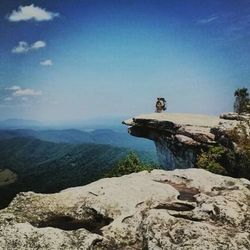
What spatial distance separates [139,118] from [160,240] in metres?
48.1

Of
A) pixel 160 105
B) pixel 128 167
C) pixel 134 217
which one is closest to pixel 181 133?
pixel 128 167

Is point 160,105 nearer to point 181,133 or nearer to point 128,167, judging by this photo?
point 128,167

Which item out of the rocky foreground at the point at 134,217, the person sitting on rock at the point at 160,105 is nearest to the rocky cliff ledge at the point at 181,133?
the person sitting on rock at the point at 160,105

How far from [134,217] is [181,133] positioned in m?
34.6

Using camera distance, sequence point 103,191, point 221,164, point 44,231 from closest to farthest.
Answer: point 44,231 < point 103,191 < point 221,164

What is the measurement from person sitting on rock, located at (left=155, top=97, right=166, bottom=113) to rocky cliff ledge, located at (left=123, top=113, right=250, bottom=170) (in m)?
5.54

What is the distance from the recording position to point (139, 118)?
212 ft

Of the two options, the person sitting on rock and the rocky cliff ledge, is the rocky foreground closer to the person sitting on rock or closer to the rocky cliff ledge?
the rocky cliff ledge

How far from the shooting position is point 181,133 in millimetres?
53469

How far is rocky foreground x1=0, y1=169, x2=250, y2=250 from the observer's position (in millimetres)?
16828

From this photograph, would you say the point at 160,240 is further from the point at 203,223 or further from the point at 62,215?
the point at 62,215

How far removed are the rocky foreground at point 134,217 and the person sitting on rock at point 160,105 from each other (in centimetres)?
4543

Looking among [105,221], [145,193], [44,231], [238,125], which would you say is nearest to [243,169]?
[238,125]

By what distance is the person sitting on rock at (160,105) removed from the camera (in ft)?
231
